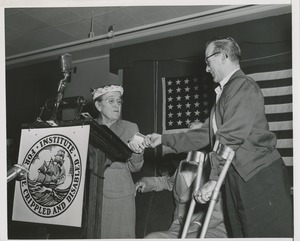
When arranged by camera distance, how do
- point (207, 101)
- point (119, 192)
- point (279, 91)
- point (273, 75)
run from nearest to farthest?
point (119, 192), point (279, 91), point (273, 75), point (207, 101)

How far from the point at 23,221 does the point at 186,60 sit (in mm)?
2696

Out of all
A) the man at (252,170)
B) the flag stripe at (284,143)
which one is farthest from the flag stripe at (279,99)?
the man at (252,170)

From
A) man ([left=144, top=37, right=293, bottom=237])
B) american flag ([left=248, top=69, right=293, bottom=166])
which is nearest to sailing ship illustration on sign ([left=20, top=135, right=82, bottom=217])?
man ([left=144, top=37, right=293, bottom=237])

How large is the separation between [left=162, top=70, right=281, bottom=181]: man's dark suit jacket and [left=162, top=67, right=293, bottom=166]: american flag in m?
1.49

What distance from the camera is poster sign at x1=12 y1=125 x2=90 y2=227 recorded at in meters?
1.37

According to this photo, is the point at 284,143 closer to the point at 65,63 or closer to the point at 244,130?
the point at 244,130

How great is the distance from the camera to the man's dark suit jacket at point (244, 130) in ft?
4.35

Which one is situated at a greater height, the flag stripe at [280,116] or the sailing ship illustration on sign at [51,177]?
the flag stripe at [280,116]

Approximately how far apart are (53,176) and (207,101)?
7.65 ft

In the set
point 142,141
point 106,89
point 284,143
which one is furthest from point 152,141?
point 284,143

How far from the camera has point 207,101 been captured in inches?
137

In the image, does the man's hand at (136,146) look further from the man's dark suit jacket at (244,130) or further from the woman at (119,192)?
the man's dark suit jacket at (244,130)

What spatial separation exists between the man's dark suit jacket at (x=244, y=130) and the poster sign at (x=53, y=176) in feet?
1.76

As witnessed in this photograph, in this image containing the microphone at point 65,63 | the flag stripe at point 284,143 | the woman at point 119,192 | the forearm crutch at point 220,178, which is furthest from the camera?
the flag stripe at point 284,143
